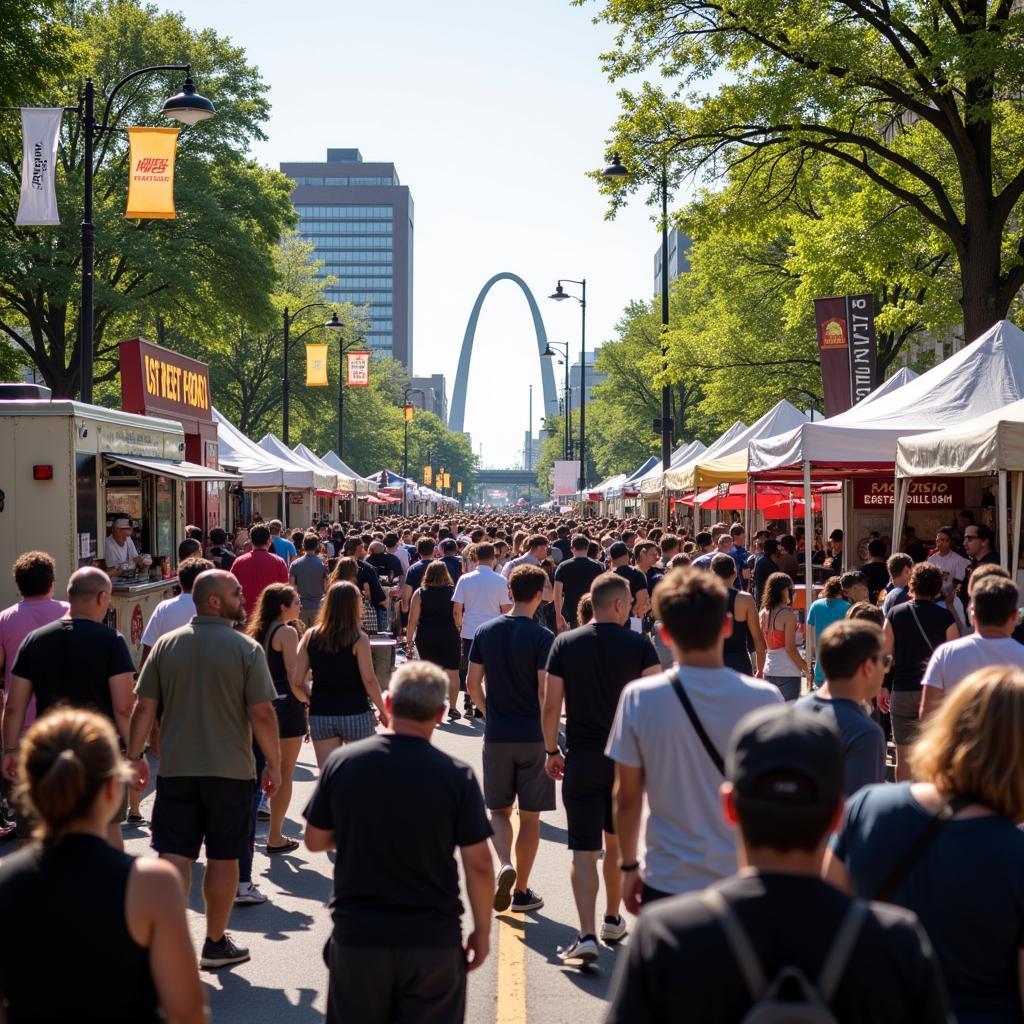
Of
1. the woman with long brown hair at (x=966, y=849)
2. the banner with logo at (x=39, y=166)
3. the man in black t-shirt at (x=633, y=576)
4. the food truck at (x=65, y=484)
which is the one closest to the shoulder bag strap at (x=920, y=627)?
the man in black t-shirt at (x=633, y=576)

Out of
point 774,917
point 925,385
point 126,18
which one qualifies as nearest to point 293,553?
point 925,385

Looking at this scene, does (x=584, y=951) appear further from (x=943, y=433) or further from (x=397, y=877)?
(x=943, y=433)

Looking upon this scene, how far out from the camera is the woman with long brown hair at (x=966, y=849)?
123 inches

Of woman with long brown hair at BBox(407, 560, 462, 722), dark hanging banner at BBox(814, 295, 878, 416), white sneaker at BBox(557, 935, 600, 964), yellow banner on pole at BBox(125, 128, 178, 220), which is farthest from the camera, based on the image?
dark hanging banner at BBox(814, 295, 878, 416)

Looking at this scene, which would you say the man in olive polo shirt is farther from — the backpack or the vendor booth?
the vendor booth

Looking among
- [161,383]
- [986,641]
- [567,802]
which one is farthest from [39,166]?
[986,641]

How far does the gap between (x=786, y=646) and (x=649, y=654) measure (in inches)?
166

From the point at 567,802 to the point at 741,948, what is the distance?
466 centimetres

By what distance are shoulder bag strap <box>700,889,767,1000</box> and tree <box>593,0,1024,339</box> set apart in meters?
16.4

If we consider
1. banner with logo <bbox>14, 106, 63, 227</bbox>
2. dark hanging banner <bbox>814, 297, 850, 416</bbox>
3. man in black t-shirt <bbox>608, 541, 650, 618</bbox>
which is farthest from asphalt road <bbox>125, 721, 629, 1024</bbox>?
dark hanging banner <bbox>814, 297, 850, 416</bbox>

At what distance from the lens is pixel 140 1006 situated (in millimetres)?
3098

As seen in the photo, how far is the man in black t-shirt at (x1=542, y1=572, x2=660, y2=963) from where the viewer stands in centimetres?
664

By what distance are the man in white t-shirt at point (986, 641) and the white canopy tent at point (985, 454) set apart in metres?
5.05

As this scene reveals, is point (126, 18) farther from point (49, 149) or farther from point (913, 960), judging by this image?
point (913, 960)
